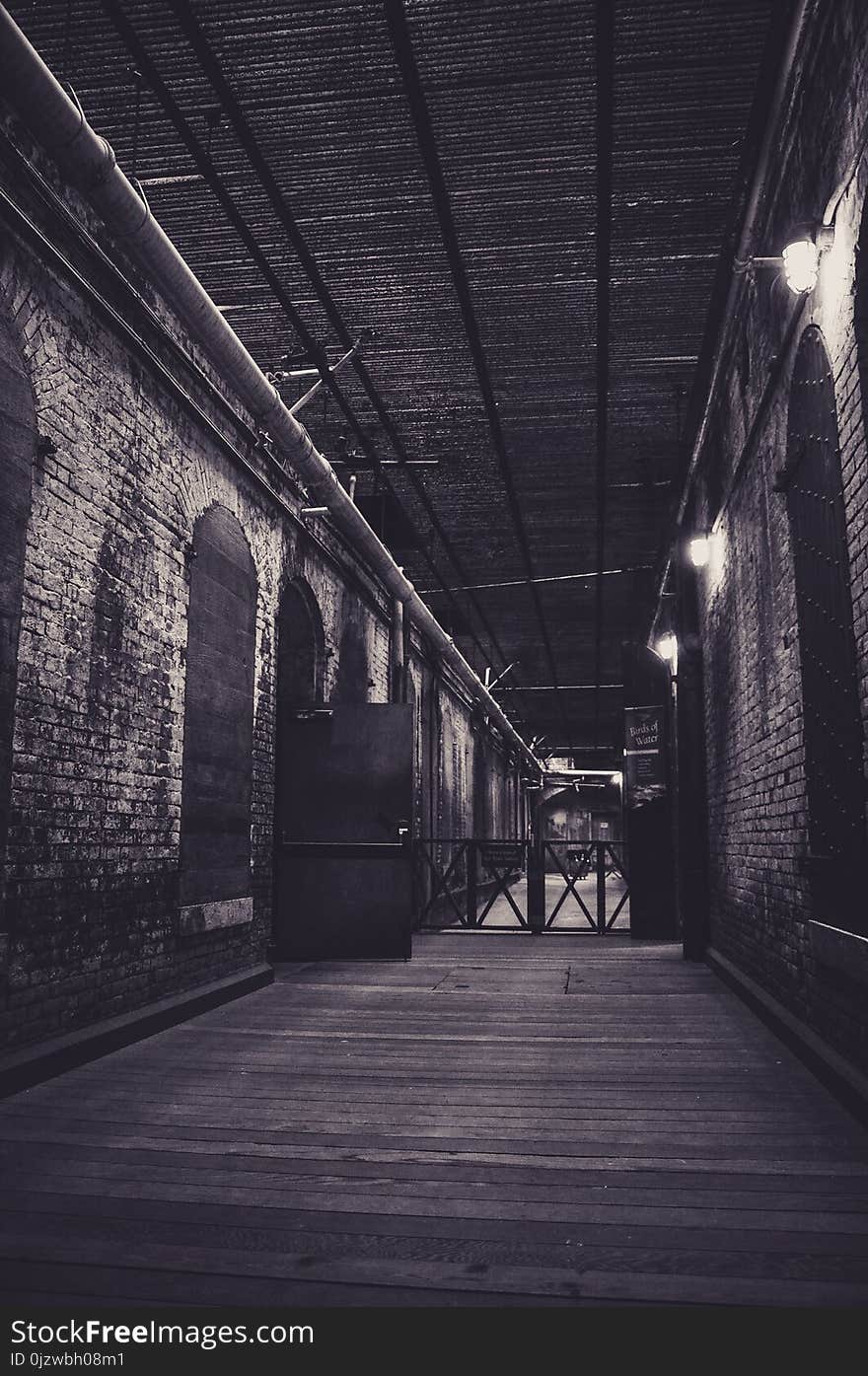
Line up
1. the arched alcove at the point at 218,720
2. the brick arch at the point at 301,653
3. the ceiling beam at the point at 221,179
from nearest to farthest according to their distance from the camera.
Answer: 1. the ceiling beam at the point at 221,179
2. the arched alcove at the point at 218,720
3. the brick arch at the point at 301,653

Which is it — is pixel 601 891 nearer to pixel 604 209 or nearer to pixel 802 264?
pixel 604 209

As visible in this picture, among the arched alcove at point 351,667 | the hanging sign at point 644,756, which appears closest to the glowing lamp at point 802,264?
the arched alcove at point 351,667

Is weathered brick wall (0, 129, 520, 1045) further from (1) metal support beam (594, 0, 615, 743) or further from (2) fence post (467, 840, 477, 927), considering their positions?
(2) fence post (467, 840, 477, 927)

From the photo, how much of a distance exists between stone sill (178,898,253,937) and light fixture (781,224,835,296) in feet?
14.9

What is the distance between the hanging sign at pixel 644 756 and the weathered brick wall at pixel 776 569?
5.54ft

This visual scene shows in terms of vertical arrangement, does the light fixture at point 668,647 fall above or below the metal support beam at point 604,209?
below

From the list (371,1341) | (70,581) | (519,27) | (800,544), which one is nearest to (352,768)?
(70,581)

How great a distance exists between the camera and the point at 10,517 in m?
3.95

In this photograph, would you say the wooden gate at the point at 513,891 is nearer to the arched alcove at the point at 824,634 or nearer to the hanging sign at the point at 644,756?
the hanging sign at the point at 644,756

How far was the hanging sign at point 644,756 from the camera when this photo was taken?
32.1 ft

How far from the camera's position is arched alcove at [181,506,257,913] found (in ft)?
19.0

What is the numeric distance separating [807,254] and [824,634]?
1.54 meters

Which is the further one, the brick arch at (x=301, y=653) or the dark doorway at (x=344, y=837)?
the brick arch at (x=301, y=653)

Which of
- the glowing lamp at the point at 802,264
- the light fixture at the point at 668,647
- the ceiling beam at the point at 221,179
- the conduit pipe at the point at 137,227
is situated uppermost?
the ceiling beam at the point at 221,179
